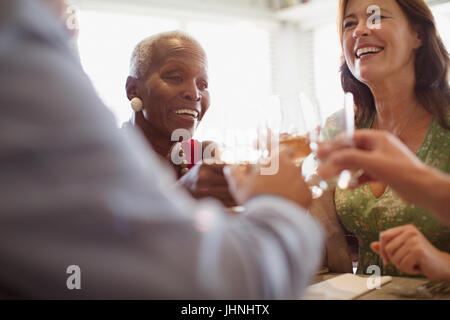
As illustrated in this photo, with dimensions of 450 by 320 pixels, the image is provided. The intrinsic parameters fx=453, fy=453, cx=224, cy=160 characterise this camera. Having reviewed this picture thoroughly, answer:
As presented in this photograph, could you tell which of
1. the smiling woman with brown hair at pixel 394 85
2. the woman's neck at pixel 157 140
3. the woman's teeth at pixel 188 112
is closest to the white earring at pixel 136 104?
the woman's neck at pixel 157 140

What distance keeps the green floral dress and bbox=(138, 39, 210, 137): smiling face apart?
715 millimetres

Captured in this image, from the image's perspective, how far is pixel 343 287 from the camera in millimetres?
1185

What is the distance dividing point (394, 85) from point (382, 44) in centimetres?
18

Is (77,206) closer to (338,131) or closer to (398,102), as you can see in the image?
(338,131)

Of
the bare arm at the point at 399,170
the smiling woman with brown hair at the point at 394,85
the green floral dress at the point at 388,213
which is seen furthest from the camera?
the smiling woman with brown hair at the point at 394,85

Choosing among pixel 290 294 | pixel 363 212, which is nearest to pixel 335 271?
pixel 363 212

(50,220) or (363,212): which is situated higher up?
(363,212)

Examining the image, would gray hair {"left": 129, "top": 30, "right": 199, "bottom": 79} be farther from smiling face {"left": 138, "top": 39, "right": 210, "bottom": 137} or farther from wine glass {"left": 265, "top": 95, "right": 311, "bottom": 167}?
wine glass {"left": 265, "top": 95, "right": 311, "bottom": 167}

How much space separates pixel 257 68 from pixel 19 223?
628 cm

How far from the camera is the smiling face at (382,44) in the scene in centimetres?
180

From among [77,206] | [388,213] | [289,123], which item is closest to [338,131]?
[289,123]

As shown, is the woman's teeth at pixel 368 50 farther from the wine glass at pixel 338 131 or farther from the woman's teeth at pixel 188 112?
the wine glass at pixel 338 131
